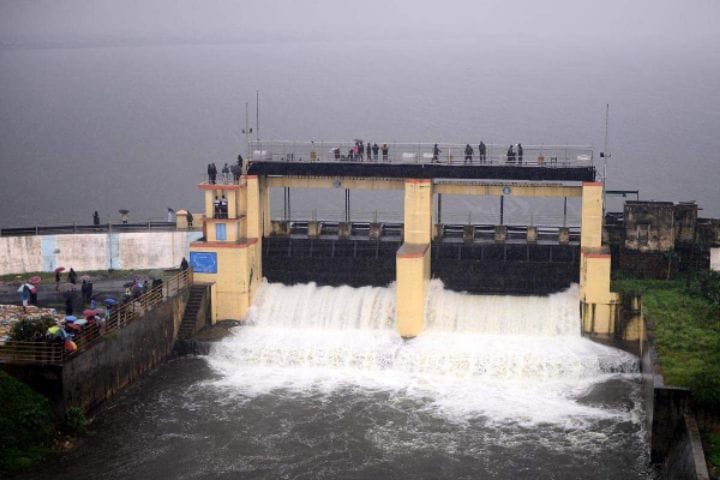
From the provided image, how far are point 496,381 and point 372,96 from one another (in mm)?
85673

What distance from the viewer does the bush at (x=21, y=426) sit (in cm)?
2700

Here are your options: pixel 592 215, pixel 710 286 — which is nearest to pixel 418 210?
pixel 592 215

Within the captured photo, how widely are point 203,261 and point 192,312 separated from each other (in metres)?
2.27

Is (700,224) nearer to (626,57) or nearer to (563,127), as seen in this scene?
(563,127)

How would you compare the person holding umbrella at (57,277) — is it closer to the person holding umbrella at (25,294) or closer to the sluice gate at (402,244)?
the person holding umbrella at (25,294)

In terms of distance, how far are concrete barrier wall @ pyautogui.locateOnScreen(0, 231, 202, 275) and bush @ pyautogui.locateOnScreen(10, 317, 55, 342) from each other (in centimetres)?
1332

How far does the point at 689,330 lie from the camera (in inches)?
1262

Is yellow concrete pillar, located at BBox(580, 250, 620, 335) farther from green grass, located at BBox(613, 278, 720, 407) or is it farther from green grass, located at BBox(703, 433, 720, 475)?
green grass, located at BBox(703, 433, 720, 475)

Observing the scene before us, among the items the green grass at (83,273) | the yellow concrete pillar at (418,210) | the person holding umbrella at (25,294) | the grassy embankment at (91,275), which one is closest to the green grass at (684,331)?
the yellow concrete pillar at (418,210)

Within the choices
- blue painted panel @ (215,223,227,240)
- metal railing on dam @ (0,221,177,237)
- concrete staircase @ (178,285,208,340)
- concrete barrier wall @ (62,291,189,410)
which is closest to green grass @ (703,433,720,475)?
concrete barrier wall @ (62,291,189,410)

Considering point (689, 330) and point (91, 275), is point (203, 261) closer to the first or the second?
point (91, 275)

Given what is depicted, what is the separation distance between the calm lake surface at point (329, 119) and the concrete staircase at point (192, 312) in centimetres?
1709

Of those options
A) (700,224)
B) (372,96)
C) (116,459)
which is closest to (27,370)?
(116,459)

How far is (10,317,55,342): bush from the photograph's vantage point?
30.0 metres
